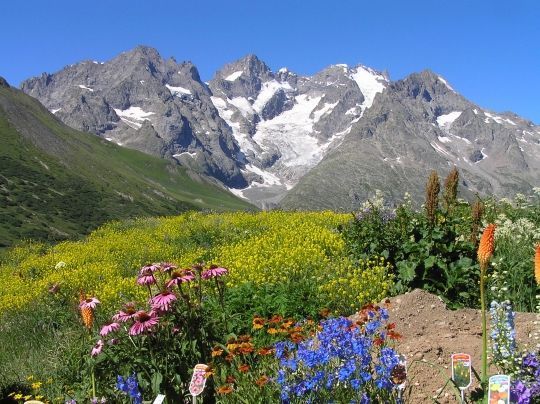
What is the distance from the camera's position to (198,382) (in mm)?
4980

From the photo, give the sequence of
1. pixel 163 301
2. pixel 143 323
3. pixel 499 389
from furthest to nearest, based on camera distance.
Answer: pixel 163 301 → pixel 143 323 → pixel 499 389

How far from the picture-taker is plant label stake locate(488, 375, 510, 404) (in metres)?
3.67

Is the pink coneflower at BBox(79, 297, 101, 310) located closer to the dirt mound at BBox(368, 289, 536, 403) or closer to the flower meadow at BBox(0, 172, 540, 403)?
the flower meadow at BBox(0, 172, 540, 403)

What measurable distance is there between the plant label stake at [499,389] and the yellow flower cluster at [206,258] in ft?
17.4

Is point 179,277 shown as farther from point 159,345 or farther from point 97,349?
point 97,349

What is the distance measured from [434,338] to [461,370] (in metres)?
2.70

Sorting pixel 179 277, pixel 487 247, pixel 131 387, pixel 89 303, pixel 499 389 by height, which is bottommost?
pixel 131 387

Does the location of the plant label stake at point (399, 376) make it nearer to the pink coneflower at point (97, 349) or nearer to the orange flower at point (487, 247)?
the orange flower at point (487, 247)

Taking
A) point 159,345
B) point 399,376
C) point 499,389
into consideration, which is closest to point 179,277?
point 159,345

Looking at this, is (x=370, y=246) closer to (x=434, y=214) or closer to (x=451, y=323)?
(x=434, y=214)

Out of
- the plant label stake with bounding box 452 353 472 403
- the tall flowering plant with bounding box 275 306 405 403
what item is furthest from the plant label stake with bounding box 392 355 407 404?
the plant label stake with bounding box 452 353 472 403

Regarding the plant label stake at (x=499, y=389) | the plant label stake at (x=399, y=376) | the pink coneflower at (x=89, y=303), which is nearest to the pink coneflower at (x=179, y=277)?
the pink coneflower at (x=89, y=303)

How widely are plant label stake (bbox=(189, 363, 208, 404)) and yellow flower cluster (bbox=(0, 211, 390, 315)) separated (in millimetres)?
4461

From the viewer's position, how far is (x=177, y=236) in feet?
59.2
